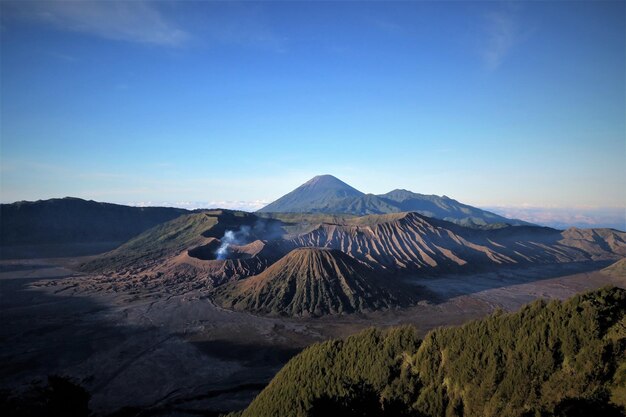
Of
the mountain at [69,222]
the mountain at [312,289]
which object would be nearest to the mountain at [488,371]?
the mountain at [312,289]

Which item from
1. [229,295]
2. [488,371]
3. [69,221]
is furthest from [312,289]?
[69,221]

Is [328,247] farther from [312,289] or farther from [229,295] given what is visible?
[229,295]

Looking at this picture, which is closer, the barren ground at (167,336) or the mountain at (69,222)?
the barren ground at (167,336)

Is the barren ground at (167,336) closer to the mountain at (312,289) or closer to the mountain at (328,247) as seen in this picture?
the mountain at (312,289)

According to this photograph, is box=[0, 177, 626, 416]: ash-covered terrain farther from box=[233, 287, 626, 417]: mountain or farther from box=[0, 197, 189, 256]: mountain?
box=[233, 287, 626, 417]: mountain

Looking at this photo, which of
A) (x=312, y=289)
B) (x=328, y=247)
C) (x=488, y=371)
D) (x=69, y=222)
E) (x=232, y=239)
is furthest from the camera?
(x=69, y=222)
